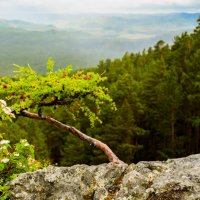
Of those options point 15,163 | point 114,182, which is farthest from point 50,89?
point 114,182

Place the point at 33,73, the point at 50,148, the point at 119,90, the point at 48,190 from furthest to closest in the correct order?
the point at 50,148 → the point at 119,90 → the point at 33,73 → the point at 48,190

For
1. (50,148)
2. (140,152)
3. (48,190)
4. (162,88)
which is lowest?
(50,148)

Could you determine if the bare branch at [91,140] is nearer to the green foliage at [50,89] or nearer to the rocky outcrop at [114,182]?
the green foliage at [50,89]

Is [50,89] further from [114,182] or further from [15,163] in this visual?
[114,182]

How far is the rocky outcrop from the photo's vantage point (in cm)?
562

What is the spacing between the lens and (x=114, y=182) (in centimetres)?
609

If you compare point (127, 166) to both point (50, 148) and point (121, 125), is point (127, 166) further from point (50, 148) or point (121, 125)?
point (50, 148)

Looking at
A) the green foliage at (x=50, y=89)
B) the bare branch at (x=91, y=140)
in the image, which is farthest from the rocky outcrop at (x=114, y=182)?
the green foliage at (x=50, y=89)

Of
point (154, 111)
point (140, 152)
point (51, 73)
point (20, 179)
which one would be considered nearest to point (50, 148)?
point (140, 152)

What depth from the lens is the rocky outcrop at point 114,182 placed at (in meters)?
5.62

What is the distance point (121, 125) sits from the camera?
43250 mm

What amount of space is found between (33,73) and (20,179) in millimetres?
4719

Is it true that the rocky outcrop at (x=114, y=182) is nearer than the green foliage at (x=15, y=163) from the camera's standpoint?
Yes

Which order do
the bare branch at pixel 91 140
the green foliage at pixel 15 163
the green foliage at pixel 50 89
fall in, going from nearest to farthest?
the green foliage at pixel 15 163, the bare branch at pixel 91 140, the green foliage at pixel 50 89
